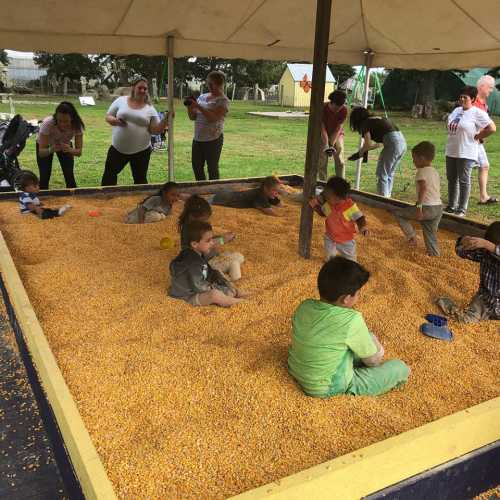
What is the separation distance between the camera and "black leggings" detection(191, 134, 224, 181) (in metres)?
7.13

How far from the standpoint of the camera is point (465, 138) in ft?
22.6

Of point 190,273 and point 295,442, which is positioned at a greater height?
point 190,273

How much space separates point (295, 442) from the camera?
215 cm

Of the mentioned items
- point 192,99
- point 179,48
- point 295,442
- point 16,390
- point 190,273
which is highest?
point 179,48

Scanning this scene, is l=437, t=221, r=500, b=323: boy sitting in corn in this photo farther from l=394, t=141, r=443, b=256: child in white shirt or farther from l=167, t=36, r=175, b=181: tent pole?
l=167, t=36, r=175, b=181: tent pole

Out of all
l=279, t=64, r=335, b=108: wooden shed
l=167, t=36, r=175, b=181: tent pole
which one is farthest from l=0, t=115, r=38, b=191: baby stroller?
l=279, t=64, r=335, b=108: wooden shed

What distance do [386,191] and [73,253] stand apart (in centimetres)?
443

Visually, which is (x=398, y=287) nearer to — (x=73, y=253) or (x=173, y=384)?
(x=173, y=384)

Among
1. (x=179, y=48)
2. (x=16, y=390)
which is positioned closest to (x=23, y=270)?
(x=16, y=390)

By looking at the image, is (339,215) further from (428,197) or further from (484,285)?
(484,285)

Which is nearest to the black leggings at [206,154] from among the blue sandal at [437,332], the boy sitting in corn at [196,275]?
the boy sitting in corn at [196,275]

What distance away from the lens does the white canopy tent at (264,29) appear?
18.2ft

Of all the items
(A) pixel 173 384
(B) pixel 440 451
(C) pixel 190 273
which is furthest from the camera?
(C) pixel 190 273

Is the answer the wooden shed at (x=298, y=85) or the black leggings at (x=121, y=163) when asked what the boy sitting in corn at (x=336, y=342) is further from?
the wooden shed at (x=298, y=85)
